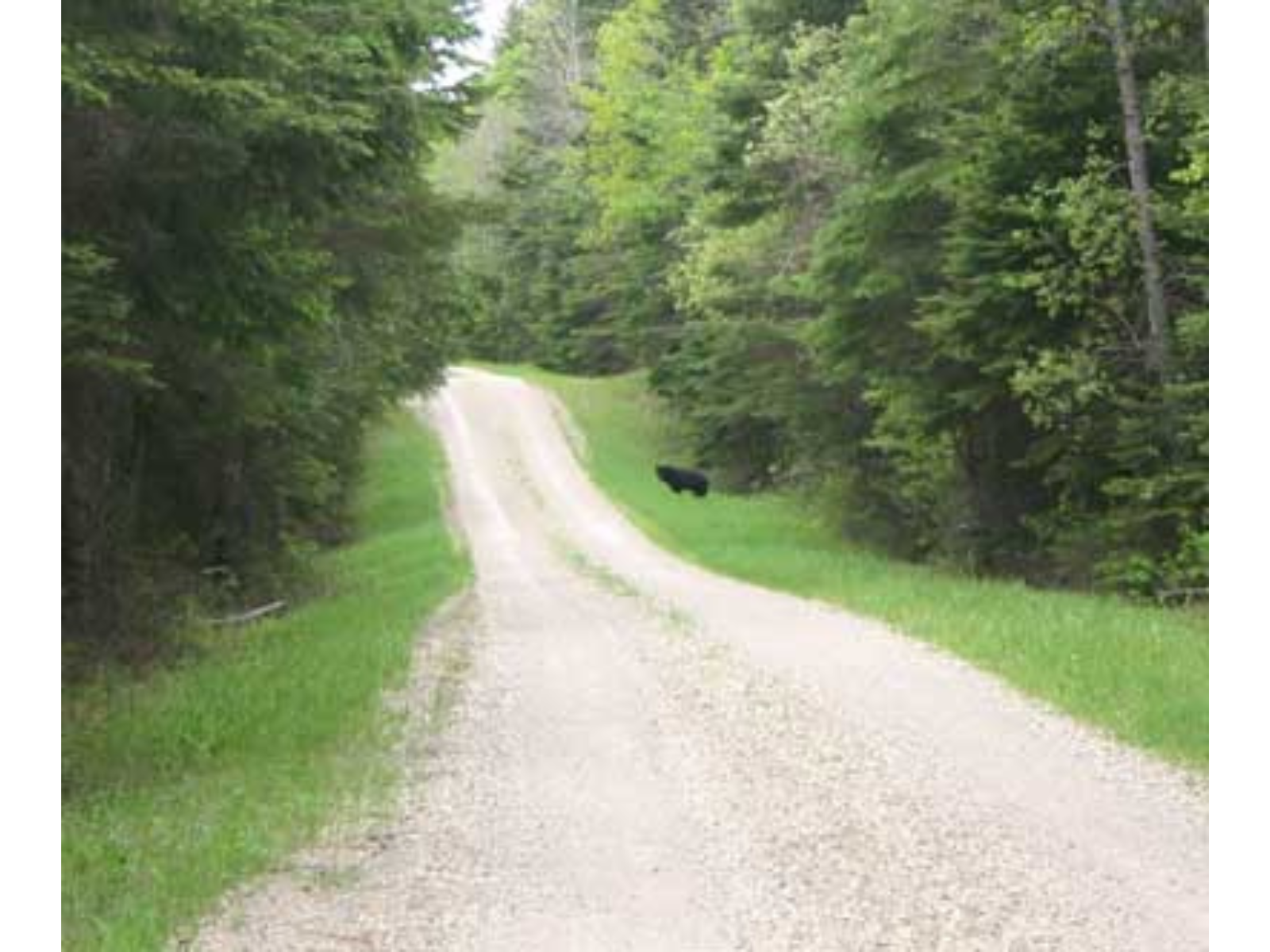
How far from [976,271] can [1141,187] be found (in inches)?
99.2

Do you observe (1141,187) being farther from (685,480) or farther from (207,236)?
(685,480)

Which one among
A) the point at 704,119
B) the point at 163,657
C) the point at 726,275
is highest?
the point at 704,119

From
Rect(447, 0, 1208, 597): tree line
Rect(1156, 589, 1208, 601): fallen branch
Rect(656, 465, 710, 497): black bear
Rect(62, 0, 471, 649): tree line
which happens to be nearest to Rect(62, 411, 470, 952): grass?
Rect(62, 0, 471, 649): tree line

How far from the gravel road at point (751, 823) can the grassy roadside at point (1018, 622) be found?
1.13ft

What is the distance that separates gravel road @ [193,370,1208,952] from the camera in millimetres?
6145

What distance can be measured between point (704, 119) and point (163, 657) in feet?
96.9

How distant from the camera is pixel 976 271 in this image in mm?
19203

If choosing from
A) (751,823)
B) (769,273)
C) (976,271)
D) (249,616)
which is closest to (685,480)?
(769,273)

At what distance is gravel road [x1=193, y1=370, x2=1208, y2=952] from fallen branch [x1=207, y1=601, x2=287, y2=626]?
4814mm

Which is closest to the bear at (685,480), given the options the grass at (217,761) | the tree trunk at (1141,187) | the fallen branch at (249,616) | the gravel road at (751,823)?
the fallen branch at (249,616)
